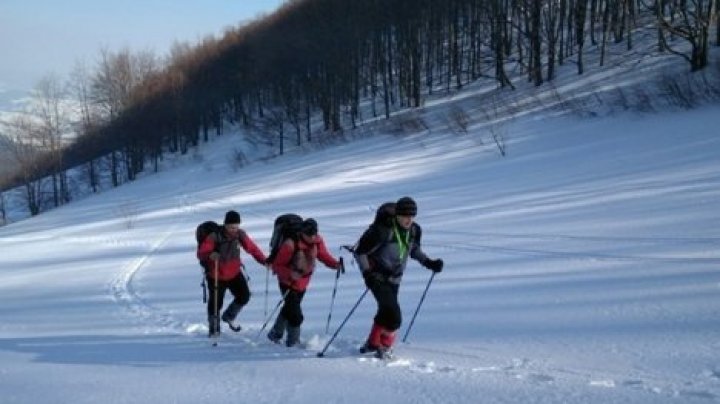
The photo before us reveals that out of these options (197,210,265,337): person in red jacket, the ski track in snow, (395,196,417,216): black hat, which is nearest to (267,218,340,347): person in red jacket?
the ski track in snow

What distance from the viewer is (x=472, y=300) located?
27.8ft

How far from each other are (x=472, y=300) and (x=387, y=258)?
2395 millimetres

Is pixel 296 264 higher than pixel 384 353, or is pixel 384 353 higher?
pixel 296 264

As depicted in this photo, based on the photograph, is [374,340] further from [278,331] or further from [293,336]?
[278,331]

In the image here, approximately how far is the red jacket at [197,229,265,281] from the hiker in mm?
1800

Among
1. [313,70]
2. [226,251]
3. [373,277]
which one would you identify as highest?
[313,70]

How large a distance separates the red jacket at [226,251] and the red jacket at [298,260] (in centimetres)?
67

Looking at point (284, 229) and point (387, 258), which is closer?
point (387, 258)

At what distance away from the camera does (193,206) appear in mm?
26875

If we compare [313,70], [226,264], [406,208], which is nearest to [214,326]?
[226,264]

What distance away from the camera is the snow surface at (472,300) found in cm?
575

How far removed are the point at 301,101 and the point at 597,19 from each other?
2188 centimetres

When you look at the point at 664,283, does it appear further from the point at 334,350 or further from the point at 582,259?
the point at 334,350

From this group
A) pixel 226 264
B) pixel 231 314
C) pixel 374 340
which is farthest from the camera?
pixel 231 314
